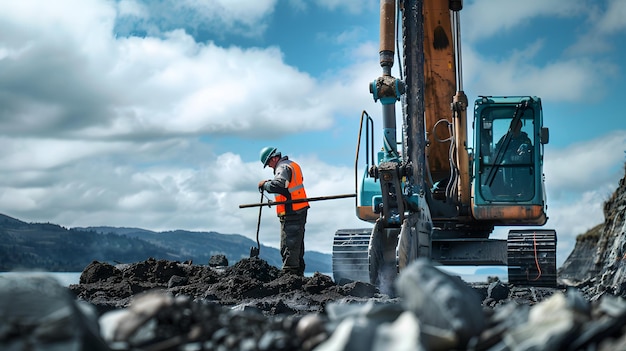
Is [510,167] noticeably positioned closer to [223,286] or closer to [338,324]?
[223,286]

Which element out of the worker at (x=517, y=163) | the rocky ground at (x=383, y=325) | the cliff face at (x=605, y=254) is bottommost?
the rocky ground at (x=383, y=325)

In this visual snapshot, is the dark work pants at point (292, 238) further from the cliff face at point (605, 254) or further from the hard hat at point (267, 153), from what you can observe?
the cliff face at point (605, 254)

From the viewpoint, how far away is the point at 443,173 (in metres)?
13.9

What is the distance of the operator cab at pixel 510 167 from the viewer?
488 inches

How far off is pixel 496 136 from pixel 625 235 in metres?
5.95

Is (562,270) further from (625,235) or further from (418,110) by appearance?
(418,110)

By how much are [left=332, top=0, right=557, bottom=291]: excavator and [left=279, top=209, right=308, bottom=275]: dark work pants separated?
0.59 m

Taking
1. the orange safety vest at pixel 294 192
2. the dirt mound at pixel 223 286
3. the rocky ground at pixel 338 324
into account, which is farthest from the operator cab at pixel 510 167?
the rocky ground at pixel 338 324

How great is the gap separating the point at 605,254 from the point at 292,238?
1343 cm

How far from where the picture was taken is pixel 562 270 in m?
31.2

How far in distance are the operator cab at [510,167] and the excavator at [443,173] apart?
0.02 meters

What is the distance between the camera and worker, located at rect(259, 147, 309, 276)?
1192 centimetres

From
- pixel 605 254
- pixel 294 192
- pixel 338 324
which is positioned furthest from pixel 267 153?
pixel 605 254

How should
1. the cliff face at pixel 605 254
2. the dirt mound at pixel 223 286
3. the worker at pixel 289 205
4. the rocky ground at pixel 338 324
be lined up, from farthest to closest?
1. the cliff face at pixel 605 254
2. the worker at pixel 289 205
3. the dirt mound at pixel 223 286
4. the rocky ground at pixel 338 324
